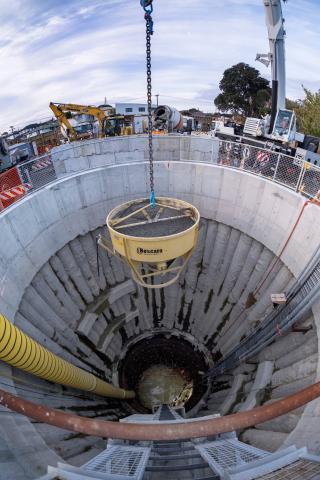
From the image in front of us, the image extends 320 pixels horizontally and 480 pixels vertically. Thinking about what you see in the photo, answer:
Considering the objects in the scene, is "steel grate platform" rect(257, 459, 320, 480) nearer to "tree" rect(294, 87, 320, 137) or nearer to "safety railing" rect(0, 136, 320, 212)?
"safety railing" rect(0, 136, 320, 212)

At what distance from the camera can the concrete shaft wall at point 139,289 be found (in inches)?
371

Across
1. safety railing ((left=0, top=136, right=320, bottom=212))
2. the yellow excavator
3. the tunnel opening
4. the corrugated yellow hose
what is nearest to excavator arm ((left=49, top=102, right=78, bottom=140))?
the yellow excavator

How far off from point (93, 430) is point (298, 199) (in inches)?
382

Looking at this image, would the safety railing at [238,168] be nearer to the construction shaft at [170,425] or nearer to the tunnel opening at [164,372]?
the construction shaft at [170,425]

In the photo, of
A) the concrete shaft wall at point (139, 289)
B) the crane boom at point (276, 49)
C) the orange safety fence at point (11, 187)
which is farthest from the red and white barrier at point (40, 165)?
the crane boom at point (276, 49)

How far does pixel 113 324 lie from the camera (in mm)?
13328

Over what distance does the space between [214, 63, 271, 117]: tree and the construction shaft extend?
47.1m

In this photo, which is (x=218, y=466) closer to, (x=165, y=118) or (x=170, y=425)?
(x=170, y=425)

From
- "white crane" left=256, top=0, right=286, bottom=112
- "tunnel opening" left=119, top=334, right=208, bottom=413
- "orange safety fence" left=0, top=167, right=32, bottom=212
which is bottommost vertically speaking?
"tunnel opening" left=119, top=334, right=208, bottom=413

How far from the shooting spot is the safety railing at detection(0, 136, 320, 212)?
34.1 ft

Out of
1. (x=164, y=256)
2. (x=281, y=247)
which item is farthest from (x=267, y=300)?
(x=164, y=256)

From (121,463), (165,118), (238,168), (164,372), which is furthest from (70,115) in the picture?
(121,463)

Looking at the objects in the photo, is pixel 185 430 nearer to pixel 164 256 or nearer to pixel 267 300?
pixel 164 256

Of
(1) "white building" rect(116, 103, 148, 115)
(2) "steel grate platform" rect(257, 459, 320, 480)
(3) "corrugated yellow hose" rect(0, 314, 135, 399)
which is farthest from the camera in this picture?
(1) "white building" rect(116, 103, 148, 115)
